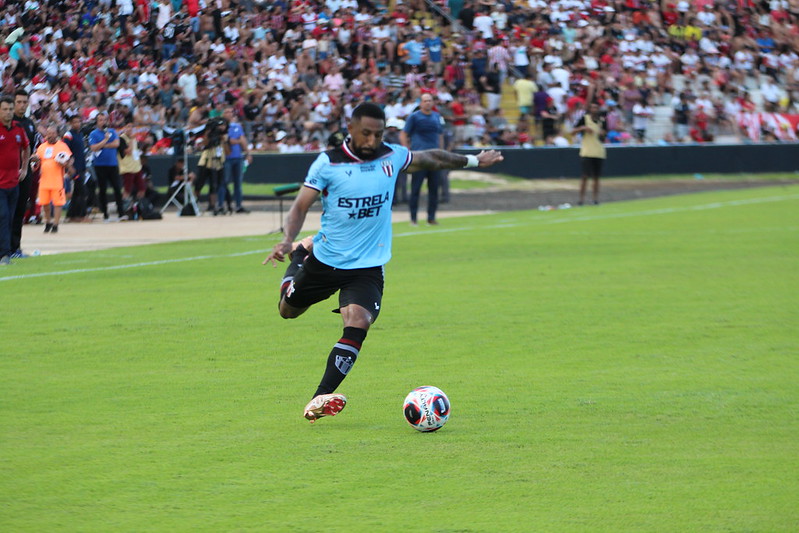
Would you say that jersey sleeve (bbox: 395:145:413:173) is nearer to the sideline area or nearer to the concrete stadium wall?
the sideline area

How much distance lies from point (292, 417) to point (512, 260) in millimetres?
10044

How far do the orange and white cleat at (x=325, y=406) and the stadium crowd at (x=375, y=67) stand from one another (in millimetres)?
23546

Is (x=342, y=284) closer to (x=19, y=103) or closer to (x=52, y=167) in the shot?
(x=19, y=103)

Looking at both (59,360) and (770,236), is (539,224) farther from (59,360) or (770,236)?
(59,360)

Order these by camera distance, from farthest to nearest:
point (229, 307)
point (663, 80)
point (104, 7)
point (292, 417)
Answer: point (663, 80)
point (104, 7)
point (229, 307)
point (292, 417)

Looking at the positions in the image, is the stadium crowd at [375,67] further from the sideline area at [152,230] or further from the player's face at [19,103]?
the player's face at [19,103]

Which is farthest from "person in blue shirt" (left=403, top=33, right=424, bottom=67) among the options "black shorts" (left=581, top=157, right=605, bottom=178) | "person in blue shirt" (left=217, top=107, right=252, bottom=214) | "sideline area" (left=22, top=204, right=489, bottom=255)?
"person in blue shirt" (left=217, top=107, right=252, bottom=214)

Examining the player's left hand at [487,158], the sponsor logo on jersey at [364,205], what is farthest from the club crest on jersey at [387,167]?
the player's left hand at [487,158]

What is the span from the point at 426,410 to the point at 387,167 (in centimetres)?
165

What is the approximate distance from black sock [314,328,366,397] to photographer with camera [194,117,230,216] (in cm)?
1980

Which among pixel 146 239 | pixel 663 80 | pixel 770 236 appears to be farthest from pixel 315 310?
pixel 663 80

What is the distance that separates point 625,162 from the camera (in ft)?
126

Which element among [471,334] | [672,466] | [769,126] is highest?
[672,466]

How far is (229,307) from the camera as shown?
13.2m
